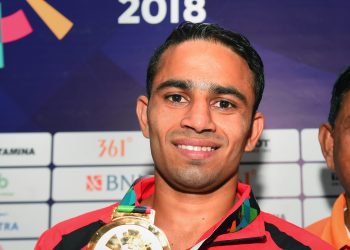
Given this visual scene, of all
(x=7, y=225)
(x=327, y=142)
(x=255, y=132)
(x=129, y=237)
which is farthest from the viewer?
(x=7, y=225)

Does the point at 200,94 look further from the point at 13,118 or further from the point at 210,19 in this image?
the point at 13,118

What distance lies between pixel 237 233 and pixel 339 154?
14.7 inches

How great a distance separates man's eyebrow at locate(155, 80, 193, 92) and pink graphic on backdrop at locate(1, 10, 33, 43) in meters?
0.79

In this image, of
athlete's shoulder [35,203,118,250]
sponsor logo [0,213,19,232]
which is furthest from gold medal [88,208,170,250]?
sponsor logo [0,213,19,232]

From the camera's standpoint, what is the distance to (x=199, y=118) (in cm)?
112

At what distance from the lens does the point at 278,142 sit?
1746 mm

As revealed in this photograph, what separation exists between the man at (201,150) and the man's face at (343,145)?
8.0 inches

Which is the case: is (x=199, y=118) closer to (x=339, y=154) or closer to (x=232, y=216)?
(x=232, y=216)

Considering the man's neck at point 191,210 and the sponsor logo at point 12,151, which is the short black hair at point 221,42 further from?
the sponsor logo at point 12,151

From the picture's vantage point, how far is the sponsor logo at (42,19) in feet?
5.88

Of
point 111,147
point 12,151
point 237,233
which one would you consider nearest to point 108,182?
point 111,147

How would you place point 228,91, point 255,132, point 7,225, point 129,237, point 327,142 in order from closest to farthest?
point 129,237
point 228,91
point 255,132
point 327,142
point 7,225

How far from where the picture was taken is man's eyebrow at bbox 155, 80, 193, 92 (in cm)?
117

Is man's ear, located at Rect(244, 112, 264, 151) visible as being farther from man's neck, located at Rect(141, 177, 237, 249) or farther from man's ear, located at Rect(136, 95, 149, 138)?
man's ear, located at Rect(136, 95, 149, 138)
